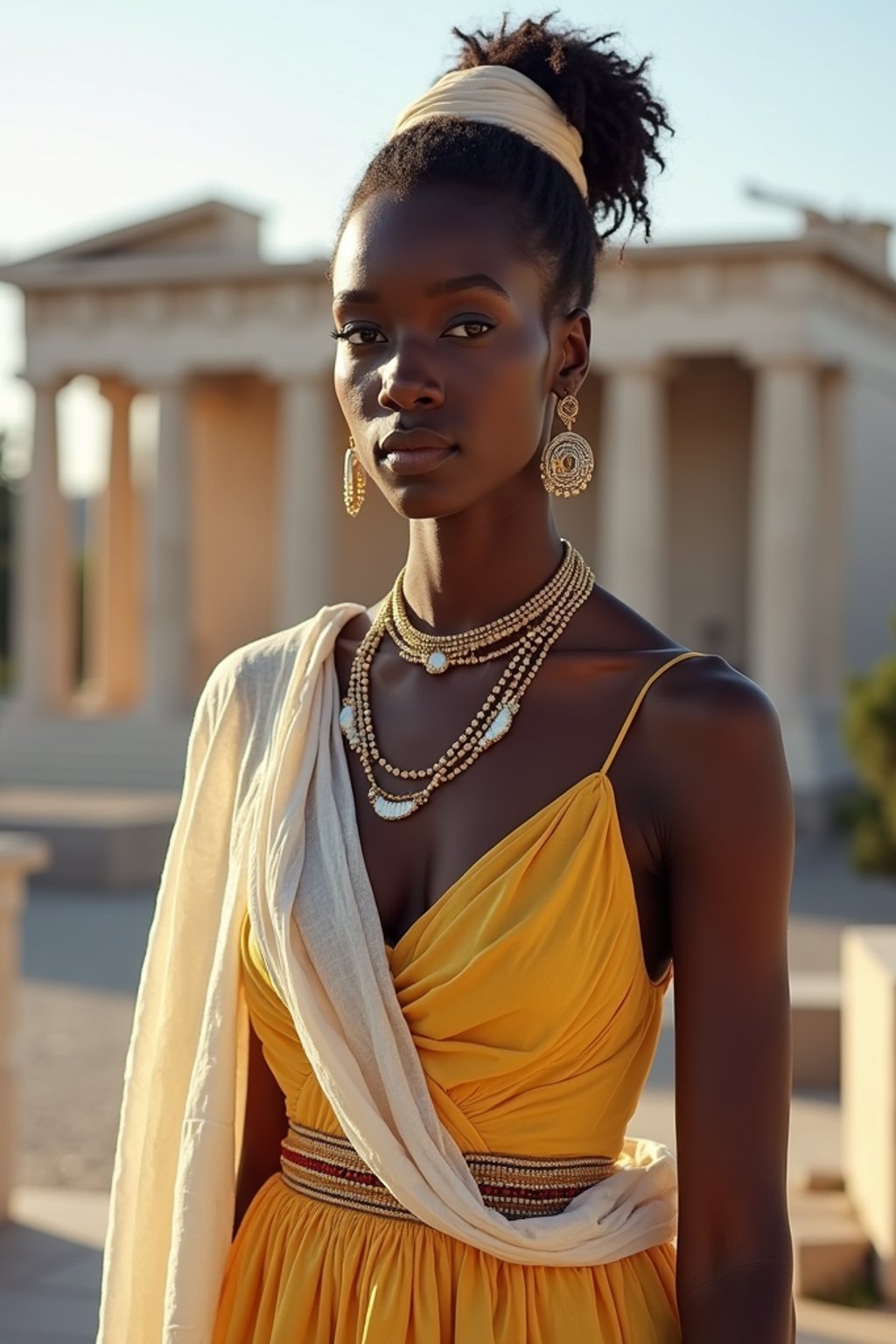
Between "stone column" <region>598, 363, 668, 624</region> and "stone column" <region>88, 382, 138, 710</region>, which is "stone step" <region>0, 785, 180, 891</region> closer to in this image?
"stone column" <region>598, 363, 668, 624</region>

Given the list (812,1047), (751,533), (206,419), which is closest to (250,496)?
(206,419)

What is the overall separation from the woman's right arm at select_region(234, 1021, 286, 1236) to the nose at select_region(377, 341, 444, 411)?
3.39 ft

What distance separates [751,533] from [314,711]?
39924mm

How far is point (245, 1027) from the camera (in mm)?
2910

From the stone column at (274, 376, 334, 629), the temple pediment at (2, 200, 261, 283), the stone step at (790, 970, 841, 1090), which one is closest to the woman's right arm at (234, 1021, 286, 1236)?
the stone step at (790, 970, 841, 1090)

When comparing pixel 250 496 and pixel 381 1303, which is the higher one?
pixel 250 496

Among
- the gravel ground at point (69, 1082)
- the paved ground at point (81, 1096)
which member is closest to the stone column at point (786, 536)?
the paved ground at point (81, 1096)

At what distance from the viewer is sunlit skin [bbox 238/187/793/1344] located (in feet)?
8.02

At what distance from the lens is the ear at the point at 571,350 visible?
2727mm

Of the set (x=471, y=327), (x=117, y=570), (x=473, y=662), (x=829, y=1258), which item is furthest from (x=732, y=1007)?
(x=117, y=570)

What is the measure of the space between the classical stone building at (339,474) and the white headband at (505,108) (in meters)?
30.5

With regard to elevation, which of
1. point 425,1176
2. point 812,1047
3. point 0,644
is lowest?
point 812,1047

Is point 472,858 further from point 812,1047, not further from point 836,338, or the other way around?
point 836,338

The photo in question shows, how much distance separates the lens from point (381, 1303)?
2.54 meters
